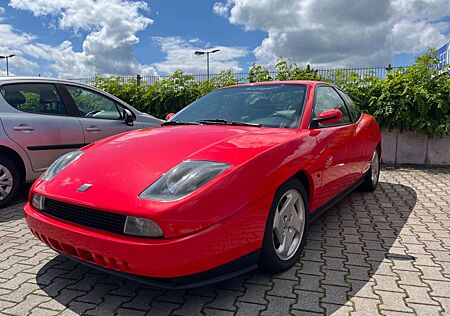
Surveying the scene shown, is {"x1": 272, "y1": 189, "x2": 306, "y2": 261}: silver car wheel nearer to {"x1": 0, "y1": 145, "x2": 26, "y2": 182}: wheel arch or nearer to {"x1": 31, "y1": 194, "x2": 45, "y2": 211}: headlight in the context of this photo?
{"x1": 31, "y1": 194, "x2": 45, "y2": 211}: headlight

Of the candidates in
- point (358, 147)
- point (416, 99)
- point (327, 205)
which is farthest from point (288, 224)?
point (416, 99)

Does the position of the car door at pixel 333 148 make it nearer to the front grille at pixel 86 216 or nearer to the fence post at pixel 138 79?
the front grille at pixel 86 216

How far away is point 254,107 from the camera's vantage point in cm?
333

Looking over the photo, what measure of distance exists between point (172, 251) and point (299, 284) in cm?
103

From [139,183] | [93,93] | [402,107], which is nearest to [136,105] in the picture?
[93,93]

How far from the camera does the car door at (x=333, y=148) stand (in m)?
3.06

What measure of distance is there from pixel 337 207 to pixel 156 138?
250 cm

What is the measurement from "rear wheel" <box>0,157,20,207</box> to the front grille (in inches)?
87.4

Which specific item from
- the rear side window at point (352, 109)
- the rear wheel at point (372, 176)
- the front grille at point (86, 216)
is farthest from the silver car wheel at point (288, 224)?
the rear wheel at point (372, 176)

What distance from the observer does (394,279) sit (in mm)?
2521

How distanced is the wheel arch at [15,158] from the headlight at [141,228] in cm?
300

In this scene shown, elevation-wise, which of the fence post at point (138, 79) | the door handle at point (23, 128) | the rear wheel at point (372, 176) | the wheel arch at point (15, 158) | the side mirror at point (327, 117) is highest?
the fence post at point (138, 79)

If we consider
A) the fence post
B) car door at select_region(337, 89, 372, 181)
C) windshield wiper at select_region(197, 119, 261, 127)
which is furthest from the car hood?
the fence post

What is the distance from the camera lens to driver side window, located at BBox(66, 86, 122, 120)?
4.92 meters
